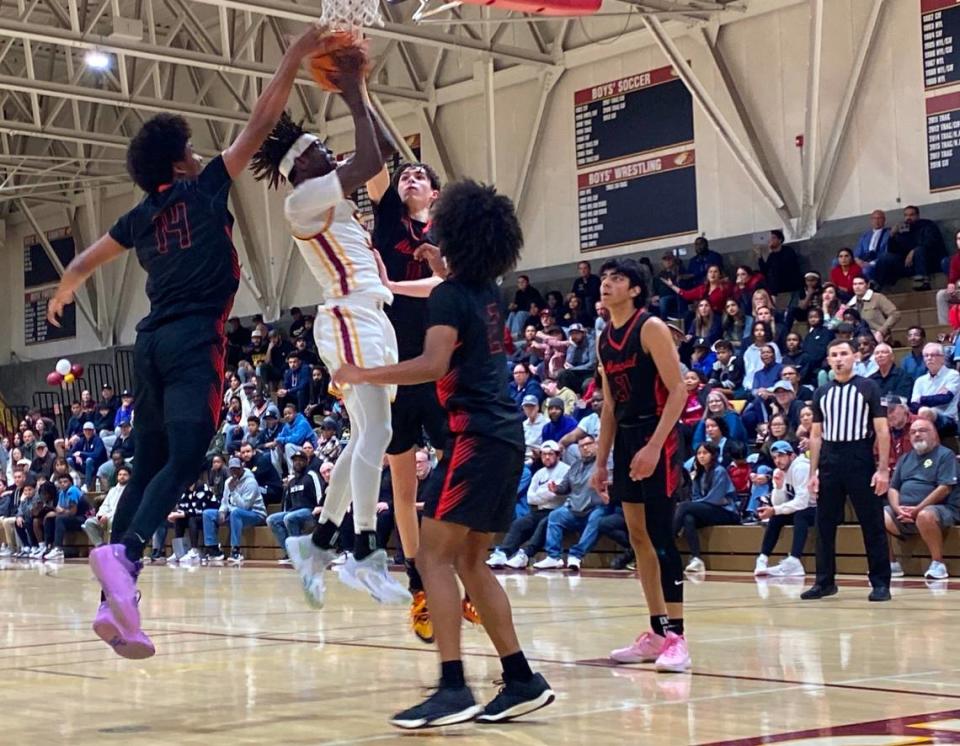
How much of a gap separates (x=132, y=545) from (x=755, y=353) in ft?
35.5

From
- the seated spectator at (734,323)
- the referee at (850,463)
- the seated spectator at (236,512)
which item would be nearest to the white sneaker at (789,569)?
the referee at (850,463)

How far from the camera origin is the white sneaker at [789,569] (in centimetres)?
1155

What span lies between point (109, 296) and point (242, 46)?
976 centimetres

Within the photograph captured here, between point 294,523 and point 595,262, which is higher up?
point 595,262

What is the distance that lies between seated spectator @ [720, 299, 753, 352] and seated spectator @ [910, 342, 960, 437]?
11.5ft

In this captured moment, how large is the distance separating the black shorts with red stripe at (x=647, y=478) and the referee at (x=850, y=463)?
328 cm

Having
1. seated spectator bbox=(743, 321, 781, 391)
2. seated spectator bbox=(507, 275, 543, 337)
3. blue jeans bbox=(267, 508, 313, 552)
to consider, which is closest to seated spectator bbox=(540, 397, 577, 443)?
seated spectator bbox=(743, 321, 781, 391)

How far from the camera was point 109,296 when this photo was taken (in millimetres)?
29109

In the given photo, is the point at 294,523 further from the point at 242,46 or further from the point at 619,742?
the point at 619,742

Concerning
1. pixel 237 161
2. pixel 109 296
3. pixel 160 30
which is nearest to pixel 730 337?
pixel 237 161

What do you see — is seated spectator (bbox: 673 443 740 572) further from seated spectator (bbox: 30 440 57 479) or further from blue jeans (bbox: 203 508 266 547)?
seated spectator (bbox: 30 440 57 479)

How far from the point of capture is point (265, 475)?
59.2 feet

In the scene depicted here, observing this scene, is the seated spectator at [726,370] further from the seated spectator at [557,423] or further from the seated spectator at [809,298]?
the seated spectator at [557,423]

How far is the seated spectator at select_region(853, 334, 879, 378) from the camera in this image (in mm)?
13297
